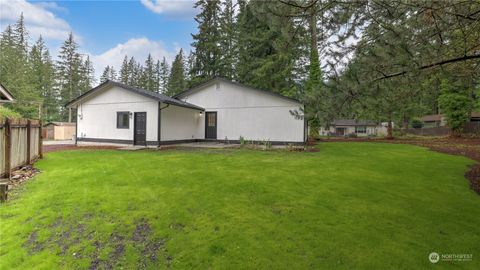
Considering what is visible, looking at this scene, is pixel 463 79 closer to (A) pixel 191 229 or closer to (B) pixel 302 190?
(B) pixel 302 190

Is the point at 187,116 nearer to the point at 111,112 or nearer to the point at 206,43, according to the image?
the point at 111,112

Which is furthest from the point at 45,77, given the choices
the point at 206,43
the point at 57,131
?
the point at 206,43

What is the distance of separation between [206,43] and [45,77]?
2419cm

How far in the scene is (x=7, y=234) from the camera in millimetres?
3314

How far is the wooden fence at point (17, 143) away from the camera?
5.50 meters

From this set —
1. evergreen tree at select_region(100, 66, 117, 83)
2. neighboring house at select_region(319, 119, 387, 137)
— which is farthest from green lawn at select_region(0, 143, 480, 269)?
evergreen tree at select_region(100, 66, 117, 83)

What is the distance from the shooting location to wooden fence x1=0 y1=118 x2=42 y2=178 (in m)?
5.50

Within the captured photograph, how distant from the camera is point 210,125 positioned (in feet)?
54.4

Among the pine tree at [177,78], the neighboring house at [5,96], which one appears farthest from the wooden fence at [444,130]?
the neighboring house at [5,96]

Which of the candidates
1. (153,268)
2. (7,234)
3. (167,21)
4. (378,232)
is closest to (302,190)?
(378,232)

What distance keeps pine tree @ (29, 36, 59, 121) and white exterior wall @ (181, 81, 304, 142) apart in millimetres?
28588

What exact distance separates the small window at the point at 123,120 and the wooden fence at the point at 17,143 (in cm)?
558

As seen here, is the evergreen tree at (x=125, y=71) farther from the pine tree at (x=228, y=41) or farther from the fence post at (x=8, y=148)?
the fence post at (x=8, y=148)

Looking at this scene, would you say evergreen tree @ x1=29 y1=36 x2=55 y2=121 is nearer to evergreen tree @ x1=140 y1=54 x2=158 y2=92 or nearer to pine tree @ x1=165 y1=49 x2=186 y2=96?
evergreen tree @ x1=140 y1=54 x2=158 y2=92
